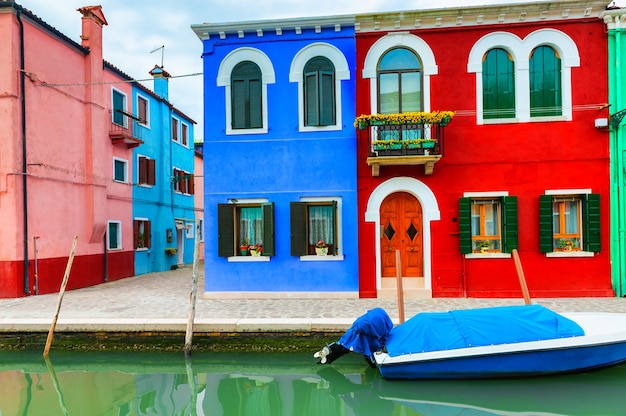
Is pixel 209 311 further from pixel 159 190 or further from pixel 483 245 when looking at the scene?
pixel 159 190

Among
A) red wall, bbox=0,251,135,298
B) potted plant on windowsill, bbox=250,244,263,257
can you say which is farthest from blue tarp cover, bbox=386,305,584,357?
red wall, bbox=0,251,135,298

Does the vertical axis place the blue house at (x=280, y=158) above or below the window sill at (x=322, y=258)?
above

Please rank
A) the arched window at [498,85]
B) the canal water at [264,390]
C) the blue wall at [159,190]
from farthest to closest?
the blue wall at [159,190]
the arched window at [498,85]
the canal water at [264,390]

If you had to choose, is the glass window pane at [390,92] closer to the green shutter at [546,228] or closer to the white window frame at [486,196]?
the white window frame at [486,196]

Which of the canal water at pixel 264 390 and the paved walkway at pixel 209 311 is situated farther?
the paved walkway at pixel 209 311

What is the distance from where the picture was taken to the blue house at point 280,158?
34.4 feet

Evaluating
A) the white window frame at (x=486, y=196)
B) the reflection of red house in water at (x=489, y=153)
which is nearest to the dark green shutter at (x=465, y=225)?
the reflection of red house in water at (x=489, y=153)

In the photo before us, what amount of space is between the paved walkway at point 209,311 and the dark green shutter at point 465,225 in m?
1.21

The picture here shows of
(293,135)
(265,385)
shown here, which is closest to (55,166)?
(293,135)

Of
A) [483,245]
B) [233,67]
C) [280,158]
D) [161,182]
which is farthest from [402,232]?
[161,182]

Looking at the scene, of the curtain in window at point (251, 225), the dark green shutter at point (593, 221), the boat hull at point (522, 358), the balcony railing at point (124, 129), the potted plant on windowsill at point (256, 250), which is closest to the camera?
the boat hull at point (522, 358)

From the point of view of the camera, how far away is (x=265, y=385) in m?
7.10

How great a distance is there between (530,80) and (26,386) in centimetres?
1181

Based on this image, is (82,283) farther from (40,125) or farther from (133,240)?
(40,125)
